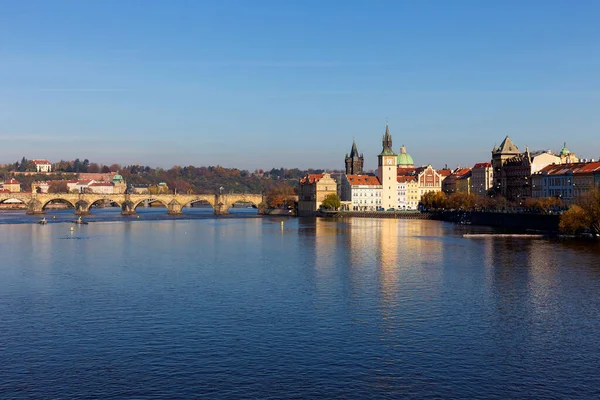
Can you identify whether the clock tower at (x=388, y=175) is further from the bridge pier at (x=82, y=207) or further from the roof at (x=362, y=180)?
the bridge pier at (x=82, y=207)

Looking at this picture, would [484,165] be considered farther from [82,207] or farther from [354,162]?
[82,207]

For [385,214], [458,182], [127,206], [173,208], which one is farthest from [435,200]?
[127,206]

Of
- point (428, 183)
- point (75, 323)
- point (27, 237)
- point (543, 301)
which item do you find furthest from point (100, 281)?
point (428, 183)

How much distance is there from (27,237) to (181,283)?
3810cm

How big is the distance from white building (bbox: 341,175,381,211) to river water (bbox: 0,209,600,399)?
90.9 meters

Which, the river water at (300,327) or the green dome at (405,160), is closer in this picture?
the river water at (300,327)

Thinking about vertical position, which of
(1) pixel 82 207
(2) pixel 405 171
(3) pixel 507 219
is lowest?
(3) pixel 507 219

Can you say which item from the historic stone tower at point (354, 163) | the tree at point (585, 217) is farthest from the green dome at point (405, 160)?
the tree at point (585, 217)

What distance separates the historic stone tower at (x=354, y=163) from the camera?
160 m

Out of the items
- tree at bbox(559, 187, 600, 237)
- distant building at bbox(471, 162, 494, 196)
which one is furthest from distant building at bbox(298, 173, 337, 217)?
tree at bbox(559, 187, 600, 237)

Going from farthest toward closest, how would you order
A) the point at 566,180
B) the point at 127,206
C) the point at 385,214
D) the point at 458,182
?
the point at 458,182
the point at 127,206
the point at 385,214
the point at 566,180

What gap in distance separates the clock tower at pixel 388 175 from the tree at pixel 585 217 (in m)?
74.9

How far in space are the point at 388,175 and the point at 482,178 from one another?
18008mm

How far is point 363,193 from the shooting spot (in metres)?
143
